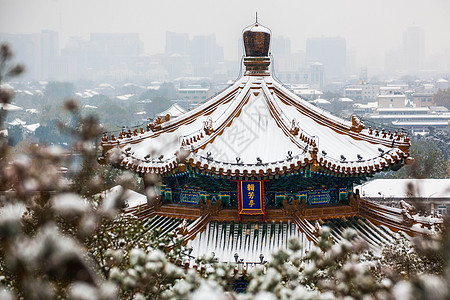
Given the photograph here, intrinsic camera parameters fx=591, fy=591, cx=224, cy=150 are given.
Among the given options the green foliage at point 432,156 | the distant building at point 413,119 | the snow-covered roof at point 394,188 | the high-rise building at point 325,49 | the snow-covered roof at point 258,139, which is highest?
the high-rise building at point 325,49

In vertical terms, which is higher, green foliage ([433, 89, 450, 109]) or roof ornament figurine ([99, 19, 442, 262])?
green foliage ([433, 89, 450, 109])

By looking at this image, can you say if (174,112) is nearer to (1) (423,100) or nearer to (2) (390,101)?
(2) (390,101)

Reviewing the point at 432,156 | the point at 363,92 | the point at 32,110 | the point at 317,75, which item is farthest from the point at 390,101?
the point at 432,156

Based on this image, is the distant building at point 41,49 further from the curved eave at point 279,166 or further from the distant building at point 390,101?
the curved eave at point 279,166

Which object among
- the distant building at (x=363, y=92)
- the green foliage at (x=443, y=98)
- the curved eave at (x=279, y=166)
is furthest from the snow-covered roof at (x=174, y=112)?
the distant building at (x=363, y=92)

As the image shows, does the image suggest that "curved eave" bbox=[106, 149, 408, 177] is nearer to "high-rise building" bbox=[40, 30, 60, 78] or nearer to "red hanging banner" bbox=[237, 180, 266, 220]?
"red hanging banner" bbox=[237, 180, 266, 220]

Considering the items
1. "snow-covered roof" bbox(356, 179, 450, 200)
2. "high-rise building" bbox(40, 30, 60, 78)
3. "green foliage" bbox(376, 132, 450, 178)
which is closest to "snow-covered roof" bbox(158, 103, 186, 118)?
"snow-covered roof" bbox(356, 179, 450, 200)

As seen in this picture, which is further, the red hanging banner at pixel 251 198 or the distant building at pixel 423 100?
→ the distant building at pixel 423 100

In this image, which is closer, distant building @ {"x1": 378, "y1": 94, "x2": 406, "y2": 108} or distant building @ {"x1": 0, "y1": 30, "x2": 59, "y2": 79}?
distant building @ {"x1": 0, "y1": 30, "x2": 59, "y2": 79}
